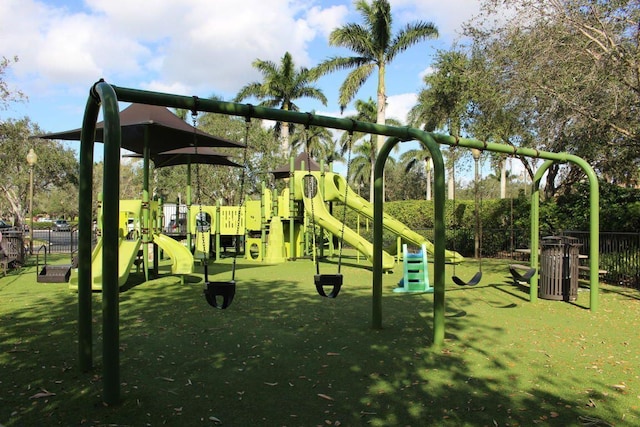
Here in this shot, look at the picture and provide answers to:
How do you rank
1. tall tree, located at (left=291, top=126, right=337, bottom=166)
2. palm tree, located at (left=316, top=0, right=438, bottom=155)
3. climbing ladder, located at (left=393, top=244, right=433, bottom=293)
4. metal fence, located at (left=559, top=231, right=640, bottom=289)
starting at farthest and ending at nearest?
tall tree, located at (left=291, top=126, right=337, bottom=166), palm tree, located at (left=316, top=0, right=438, bottom=155), metal fence, located at (left=559, top=231, right=640, bottom=289), climbing ladder, located at (left=393, top=244, right=433, bottom=293)

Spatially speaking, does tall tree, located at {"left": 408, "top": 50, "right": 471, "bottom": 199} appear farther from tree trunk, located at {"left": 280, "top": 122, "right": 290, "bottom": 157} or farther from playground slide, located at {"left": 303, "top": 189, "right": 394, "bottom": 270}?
tree trunk, located at {"left": 280, "top": 122, "right": 290, "bottom": 157}

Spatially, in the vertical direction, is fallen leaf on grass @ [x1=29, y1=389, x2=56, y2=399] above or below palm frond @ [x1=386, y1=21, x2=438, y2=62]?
below

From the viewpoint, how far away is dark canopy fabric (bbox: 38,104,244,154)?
8.73 m

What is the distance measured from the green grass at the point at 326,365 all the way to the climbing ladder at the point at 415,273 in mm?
1038

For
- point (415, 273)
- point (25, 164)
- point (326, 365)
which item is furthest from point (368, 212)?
point (25, 164)

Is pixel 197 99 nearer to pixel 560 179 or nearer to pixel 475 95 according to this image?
pixel 475 95

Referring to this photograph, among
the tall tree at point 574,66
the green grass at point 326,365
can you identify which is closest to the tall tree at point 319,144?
the tall tree at point 574,66

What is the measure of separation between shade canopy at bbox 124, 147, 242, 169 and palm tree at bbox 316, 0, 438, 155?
1158cm

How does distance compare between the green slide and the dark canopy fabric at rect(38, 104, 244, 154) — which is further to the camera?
the green slide

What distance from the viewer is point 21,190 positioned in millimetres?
32219

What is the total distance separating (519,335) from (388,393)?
9.22ft

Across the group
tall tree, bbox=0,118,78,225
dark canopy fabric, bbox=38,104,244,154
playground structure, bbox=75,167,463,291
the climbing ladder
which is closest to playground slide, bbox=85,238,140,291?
dark canopy fabric, bbox=38,104,244,154

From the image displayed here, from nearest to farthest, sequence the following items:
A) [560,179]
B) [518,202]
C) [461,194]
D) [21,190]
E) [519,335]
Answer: [519,335]
[518,202]
[560,179]
[21,190]
[461,194]

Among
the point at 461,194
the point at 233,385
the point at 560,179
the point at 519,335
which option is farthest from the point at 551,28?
the point at 461,194
